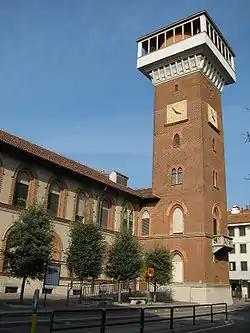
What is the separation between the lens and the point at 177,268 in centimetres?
3441

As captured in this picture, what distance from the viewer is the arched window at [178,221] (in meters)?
35.6

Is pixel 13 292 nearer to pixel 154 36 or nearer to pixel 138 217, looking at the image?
pixel 138 217

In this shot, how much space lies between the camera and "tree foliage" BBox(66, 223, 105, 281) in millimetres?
24062

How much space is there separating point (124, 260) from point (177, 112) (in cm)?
1802

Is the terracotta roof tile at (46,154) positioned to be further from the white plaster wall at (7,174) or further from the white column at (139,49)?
the white column at (139,49)

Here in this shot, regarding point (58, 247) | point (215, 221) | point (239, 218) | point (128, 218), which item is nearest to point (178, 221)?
point (215, 221)

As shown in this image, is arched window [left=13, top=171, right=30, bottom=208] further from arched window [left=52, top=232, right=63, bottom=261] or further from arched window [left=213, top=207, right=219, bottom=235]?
arched window [left=213, top=207, right=219, bottom=235]

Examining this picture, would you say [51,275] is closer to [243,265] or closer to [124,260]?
[124,260]

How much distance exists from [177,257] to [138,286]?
5.03 m

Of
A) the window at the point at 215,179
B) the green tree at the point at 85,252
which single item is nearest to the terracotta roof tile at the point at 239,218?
the window at the point at 215,179

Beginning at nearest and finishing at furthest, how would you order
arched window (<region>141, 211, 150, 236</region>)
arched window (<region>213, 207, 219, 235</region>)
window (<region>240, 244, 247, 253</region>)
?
arched window (<region>213, 207, 219, 235</region>)
arched window (<region>141, 211, 150, 236</region>)
window (<region>240, 244, 247, 253</region>)

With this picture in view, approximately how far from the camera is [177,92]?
4016cm

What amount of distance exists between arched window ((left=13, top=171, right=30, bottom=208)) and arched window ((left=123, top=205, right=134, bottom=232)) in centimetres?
1211

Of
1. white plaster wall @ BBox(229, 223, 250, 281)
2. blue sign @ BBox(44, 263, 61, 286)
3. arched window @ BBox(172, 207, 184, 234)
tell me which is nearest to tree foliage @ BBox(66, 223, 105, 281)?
blue sign @ BBox(44, 263, 61, 286)
